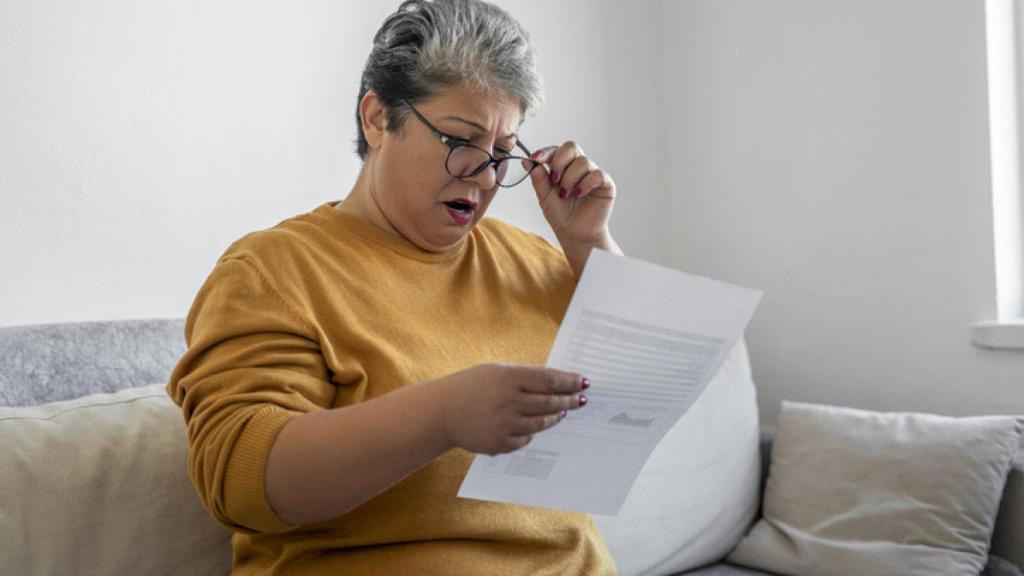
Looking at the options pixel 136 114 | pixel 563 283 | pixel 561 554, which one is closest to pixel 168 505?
pixel 561 554

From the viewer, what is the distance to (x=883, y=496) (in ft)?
5.91

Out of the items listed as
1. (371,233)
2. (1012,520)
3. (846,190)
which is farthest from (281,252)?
(846,190)

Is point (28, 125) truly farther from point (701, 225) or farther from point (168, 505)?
point (701, 225)

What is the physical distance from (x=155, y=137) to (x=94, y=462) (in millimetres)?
661

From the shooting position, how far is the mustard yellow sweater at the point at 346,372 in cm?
96

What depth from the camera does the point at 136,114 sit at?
62.6 inches

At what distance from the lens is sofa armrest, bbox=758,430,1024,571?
5.78 ft

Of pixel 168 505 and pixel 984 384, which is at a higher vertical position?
pixel 168 505

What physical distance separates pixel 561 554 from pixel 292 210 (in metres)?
0.92

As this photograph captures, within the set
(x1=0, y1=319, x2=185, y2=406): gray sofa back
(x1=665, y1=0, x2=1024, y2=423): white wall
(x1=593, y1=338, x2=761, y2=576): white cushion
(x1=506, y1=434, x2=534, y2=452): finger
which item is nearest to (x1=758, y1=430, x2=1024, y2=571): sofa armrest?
(x1=665, y1=0, x2=1024, y2=423): white wall

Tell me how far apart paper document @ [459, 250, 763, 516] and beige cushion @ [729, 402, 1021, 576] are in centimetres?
91

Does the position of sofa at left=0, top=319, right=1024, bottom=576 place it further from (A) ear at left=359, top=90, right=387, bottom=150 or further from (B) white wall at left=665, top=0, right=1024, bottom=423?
(B) white wall at left=665, top=0, right=1024, bottom=423

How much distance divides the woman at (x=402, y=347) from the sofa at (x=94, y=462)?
0.35 ft

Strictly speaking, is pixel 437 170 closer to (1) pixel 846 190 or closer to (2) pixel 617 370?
(2) pixel 617 370
